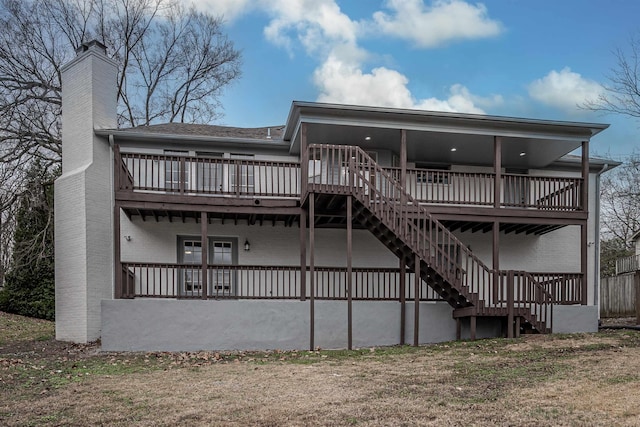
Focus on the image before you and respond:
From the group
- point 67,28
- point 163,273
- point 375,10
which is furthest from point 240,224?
point 67,28

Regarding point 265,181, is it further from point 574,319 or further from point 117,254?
point 574,319

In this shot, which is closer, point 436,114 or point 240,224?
point 436,114

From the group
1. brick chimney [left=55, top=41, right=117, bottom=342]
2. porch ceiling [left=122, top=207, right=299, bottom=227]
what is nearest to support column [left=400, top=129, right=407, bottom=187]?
porch ceiling [left=122, top=207, right=299, bottom=227]

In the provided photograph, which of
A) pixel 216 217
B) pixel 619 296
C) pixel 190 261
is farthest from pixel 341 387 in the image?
pixel 619 296

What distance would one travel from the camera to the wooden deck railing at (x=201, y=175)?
12.6 metres

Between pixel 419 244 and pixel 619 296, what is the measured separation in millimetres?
11915

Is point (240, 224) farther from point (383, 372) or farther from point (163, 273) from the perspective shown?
point (383, 372)

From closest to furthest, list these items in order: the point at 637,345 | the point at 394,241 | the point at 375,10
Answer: the point at 637,345, the point at 394,241, the point at 375,10

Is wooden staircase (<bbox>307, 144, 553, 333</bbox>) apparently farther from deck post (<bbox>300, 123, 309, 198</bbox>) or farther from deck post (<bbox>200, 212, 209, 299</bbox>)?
deck post (<bbox>200, 212, 209, 299</bbox>)

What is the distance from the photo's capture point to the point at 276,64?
30.2 metres

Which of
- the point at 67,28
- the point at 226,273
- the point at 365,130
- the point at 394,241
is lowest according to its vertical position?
the point at 226,273

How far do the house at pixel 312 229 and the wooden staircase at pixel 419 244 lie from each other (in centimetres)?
5

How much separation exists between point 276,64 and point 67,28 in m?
11.3

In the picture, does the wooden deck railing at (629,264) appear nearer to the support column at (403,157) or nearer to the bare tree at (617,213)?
the bare tree at (617,213)
